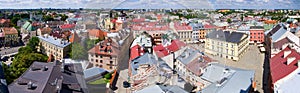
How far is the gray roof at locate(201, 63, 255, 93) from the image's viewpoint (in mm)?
4971

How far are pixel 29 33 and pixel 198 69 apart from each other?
779 inches

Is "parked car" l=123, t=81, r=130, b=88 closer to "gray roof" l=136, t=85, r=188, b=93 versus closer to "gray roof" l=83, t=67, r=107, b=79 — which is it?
"gray roof" l=83, t=67, r=107, b=79

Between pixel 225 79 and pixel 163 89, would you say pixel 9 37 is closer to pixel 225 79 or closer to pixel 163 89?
pixel 225 79

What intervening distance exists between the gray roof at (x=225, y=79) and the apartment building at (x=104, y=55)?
336 centimetres

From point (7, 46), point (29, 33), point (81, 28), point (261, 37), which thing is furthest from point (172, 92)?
point (29, 33)

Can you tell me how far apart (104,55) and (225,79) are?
4.04 meters

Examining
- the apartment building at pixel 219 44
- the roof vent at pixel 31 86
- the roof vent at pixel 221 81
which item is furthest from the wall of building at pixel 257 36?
the roof vent at pixel 31 86

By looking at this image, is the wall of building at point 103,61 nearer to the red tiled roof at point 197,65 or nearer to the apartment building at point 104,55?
the apartment building at point 104,55

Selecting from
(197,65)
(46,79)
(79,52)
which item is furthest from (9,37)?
(79,52)

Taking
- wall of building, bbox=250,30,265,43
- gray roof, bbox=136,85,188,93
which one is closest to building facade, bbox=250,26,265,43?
wall of building, bbox=250,30,265,43

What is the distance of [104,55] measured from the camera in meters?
1.54

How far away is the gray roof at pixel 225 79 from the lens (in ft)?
16.3

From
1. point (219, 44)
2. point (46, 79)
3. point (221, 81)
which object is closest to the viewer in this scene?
point (219, 44)

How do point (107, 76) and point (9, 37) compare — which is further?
point (9, 37)
